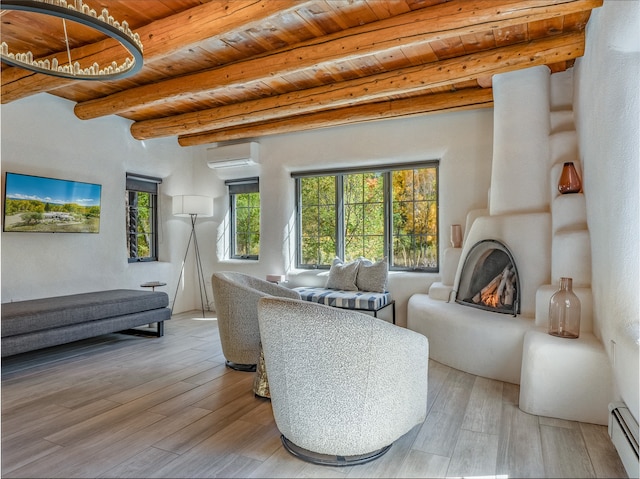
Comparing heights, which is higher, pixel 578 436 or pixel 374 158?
pixel 374 158

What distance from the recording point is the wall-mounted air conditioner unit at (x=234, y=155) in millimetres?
5742

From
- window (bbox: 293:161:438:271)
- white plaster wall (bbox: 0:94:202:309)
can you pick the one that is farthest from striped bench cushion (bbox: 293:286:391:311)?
white plaster wall (bbox: 0:94:202:309)

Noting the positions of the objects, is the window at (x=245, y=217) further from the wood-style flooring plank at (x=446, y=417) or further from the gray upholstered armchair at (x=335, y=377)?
the gray upholstered armchair at (x=335, y=377)

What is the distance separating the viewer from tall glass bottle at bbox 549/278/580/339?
107 inches

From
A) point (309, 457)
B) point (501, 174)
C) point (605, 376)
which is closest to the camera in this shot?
point (309, 457)

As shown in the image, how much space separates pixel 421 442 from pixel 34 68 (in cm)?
324

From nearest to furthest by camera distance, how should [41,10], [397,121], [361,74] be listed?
[41,10] → [361,74] → [397,121]

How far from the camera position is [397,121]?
197 inches

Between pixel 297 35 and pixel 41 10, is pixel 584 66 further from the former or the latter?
pixel 41 10

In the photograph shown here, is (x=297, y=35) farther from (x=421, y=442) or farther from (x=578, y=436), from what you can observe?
(x=578, y=436)

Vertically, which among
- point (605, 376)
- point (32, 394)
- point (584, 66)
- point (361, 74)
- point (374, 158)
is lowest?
point (32, 394)

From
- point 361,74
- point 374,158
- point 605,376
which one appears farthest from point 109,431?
point 374,158

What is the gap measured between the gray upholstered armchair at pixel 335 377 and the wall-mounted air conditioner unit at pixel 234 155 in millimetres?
4152

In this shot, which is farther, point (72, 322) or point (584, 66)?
point (72, 322)
